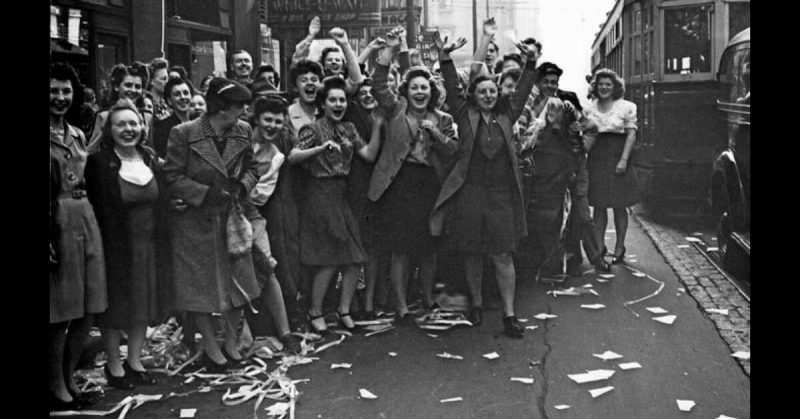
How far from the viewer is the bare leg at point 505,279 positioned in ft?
22.2

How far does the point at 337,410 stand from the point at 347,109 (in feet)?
9.59

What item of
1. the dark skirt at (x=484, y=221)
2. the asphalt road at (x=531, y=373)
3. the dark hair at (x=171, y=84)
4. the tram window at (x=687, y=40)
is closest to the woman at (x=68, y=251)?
the asphalt road at (x=531, y=373)

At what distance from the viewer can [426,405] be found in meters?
5.18

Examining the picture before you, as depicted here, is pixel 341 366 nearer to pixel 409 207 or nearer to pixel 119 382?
pixel 119 382

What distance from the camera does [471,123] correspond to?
6.91 m

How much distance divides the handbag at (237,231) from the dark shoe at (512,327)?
2.04 m

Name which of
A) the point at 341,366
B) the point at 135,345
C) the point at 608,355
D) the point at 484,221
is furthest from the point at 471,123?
the point at 135,345

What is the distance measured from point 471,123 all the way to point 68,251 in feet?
10.5

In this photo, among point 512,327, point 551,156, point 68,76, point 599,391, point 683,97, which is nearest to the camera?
point 68,76

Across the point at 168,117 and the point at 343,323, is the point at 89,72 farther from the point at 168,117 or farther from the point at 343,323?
the point at 343,323

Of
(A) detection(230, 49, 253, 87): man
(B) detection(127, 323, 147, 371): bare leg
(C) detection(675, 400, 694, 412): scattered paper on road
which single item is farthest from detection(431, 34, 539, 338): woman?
(B) detection(127, 323, 147, 371): bare leg

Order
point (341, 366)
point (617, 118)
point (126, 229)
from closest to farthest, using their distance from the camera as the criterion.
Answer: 1. point (126, 229)
2. point (341, 366)
3. point (617, 118)


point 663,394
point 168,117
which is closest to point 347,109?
point 168,117
